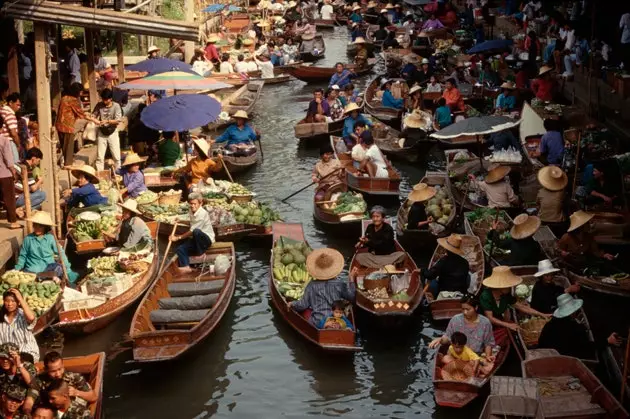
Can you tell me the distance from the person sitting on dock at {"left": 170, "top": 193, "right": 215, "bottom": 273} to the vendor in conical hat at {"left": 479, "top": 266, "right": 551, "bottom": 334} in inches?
180

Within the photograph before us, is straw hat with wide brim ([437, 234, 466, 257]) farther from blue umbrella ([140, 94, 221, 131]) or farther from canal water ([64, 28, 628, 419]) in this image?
blue umbrella ([140, 94, 221, 131])

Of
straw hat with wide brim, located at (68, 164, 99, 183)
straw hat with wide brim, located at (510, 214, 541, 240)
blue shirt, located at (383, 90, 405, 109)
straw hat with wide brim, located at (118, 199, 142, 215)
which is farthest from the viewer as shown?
blue shirt, located at (383, 90, 405, 109)

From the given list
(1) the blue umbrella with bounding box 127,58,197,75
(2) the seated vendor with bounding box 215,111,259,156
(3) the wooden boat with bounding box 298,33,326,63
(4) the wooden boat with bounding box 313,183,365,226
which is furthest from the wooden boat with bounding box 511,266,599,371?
(3) the wooden boat with bounding box 298,33,326,63

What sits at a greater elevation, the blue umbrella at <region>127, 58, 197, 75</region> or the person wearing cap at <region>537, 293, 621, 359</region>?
the blue umbrella at <region>127, 58, 197, 75</region>

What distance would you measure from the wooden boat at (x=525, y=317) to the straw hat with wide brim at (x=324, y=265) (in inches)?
95.7

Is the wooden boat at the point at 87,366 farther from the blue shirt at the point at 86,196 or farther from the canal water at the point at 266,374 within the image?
the blue shirt at the point at 86,196

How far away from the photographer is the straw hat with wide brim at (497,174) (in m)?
15.8

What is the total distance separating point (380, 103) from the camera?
24.1m

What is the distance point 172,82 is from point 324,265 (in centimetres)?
870

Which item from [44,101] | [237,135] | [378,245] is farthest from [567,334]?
[237,135]

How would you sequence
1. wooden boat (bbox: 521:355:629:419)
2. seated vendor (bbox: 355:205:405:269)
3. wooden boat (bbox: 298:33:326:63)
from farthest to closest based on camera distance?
1. wooden boat (bbox: 298:33:326:63)
2. seated vendor (bbox: 355:205:405:269)
3. wooden boat (bbox: 521:355:629:419)

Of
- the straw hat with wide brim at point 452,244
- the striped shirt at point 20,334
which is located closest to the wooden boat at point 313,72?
the straw hat with wide brim at point 452,244

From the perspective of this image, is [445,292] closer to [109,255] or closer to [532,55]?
[109,255]

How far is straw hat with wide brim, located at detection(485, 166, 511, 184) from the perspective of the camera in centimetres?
1580
